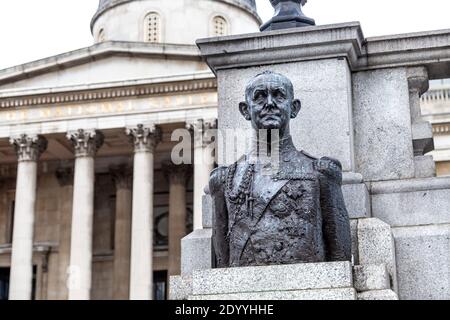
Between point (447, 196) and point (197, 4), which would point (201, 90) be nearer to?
point (197, 4)

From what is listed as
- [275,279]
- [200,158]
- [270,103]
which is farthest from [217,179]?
[200,158]

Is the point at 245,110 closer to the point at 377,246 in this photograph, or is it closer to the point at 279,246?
the point at 279,246

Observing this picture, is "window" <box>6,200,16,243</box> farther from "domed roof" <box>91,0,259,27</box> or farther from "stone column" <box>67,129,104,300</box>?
"domed roof" <box>91,0,259,27</box>

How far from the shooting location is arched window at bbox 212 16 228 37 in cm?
4497

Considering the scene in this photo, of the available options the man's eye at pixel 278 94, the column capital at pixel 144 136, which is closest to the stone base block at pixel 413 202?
→ the man's eye at pixel 278 94

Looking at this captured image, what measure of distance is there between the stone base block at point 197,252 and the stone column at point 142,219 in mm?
28156

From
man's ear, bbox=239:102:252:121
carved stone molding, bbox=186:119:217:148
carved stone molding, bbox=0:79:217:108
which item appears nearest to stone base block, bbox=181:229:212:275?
man's ear, bbox=239:102:252:121

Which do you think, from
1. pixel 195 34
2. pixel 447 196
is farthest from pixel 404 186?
pixel 195 34

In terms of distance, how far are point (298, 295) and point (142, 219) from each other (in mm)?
30491

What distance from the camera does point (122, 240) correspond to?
40.8 meters

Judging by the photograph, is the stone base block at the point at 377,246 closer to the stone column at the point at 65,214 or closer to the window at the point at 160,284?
the window at the point at 160,284

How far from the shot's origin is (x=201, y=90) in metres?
35.9

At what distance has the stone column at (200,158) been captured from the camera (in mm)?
34500

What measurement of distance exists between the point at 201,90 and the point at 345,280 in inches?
1216
